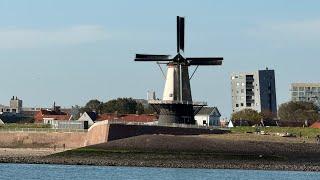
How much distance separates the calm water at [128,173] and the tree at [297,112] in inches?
3381

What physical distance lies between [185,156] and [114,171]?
33.4 feet

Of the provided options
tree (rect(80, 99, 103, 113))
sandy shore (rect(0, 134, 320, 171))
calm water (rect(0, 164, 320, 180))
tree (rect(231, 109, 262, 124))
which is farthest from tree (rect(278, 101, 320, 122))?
calm water (rect(0, 164, 320, 180))

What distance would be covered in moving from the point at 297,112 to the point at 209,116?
36871mm

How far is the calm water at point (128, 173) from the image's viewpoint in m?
57.7

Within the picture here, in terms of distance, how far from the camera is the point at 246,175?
61469mm

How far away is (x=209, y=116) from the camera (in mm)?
124938

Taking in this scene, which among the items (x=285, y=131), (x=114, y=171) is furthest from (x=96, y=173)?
(x=285, y=131)

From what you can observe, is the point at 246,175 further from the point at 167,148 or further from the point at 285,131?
the point at 285,131

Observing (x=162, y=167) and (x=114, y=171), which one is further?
(x=162, y=167)

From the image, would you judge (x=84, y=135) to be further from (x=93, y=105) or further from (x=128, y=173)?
(x=93, y=105)

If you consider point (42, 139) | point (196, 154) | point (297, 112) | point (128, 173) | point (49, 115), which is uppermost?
point (297, 112)

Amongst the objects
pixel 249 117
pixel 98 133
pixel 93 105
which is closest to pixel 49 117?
pixel 249 117

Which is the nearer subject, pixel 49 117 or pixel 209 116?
pixel 209 116

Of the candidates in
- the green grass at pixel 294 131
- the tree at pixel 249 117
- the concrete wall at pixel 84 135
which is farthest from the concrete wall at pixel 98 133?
the tree at pixel 249 117
